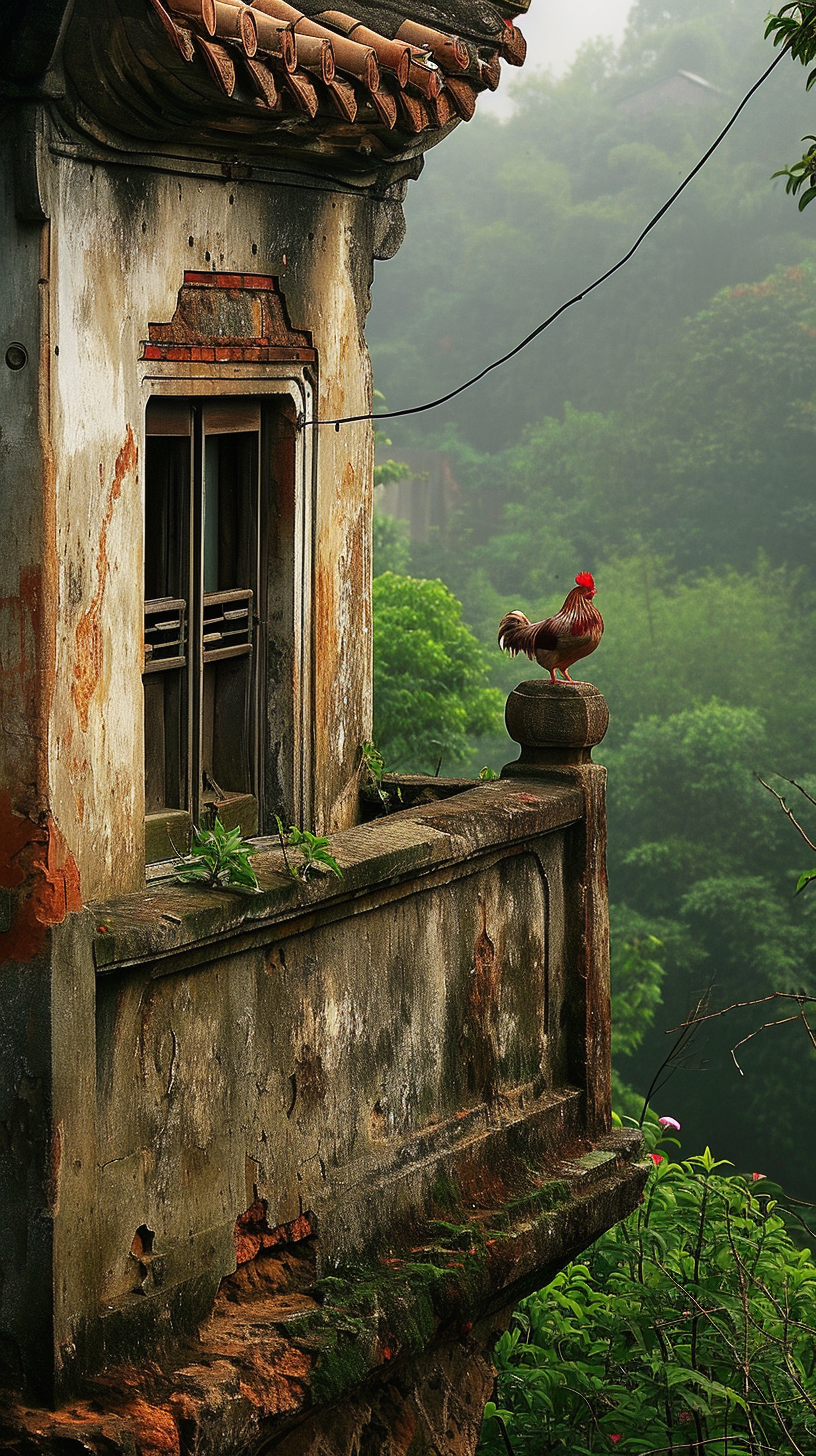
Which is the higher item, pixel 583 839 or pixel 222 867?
pixel 222 867

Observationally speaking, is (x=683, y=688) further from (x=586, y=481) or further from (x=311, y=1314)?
(x=311, y=1314)

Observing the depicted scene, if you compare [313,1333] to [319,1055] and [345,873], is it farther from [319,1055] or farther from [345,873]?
[345,873]

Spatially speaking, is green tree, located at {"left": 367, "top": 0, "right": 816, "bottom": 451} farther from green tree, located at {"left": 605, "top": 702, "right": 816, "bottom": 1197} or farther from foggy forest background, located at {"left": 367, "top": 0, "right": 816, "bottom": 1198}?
green tree, located at {"left": 605, "top": 702, "right": 816, "bottom": 1197}

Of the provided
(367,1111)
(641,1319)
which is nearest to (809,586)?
(641,1319)

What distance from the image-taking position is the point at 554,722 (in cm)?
561

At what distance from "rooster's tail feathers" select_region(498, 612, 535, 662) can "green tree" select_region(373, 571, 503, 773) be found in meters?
11.3

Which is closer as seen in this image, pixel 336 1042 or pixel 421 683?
pixel 336 1042

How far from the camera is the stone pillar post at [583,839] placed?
5.56 m

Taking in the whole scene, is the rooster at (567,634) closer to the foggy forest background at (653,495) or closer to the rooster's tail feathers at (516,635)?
the rooster's tail feathers at (516,635)

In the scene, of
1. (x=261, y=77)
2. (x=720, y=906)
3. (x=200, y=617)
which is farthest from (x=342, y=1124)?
(x=720, y=906)

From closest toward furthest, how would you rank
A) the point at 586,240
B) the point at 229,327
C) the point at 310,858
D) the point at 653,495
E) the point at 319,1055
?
the point at 310,858
the point at 319,1055
the point at 229,327
the point at 653,495
the point at 586,240

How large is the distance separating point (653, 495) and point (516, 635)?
39.4 m

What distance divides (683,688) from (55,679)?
33749 millimetres

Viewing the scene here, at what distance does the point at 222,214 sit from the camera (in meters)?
4.54
